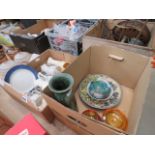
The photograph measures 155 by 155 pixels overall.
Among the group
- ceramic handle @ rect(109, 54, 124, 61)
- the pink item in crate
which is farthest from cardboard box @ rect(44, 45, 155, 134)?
the pink item in crate

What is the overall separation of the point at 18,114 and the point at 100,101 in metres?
0.52

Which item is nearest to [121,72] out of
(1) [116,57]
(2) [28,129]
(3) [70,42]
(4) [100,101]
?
(1) [116,57]

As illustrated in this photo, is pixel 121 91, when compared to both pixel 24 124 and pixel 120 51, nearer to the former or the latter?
pixel 120 51

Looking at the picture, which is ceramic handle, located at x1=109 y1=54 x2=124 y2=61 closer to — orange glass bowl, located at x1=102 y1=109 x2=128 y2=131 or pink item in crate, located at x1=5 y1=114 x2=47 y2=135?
orange glass bowl, located at x1=102 y1=109 x2=128 y2=131

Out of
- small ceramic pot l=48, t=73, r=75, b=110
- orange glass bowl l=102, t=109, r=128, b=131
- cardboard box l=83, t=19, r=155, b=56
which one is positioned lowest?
orange glass bowl l=102, t=109, r=128, b=131

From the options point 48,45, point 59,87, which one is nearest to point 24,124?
point 59,87

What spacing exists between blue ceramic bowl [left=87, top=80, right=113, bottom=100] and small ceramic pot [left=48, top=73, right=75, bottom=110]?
23 cm

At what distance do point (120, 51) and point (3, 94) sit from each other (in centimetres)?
85

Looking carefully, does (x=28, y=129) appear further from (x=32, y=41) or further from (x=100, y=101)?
(x=32, y=41)

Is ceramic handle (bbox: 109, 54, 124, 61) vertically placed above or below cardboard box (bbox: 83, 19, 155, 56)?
below

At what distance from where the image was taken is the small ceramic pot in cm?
63

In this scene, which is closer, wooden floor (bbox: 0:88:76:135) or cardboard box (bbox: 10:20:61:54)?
wooden floor (bbox: 0:88:76:135)

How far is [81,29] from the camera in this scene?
41.6 inches

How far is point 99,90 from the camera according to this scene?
2.93ft
